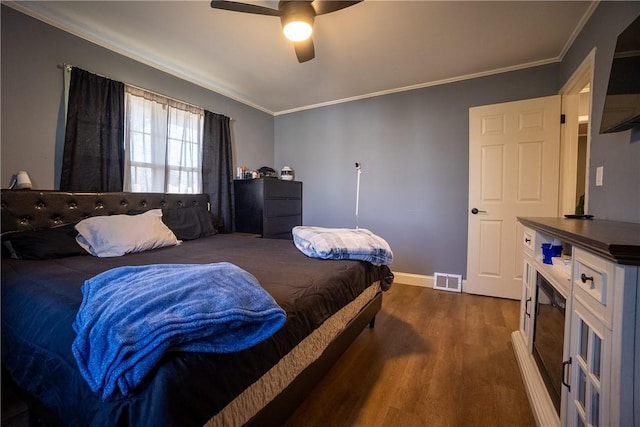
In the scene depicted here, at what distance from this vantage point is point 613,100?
4.78 ft

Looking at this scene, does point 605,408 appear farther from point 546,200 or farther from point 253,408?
point 546,200

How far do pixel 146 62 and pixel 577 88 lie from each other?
4.11 m

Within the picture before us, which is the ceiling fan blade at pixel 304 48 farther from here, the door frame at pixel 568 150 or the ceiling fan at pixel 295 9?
the door frame at pixel 568 150

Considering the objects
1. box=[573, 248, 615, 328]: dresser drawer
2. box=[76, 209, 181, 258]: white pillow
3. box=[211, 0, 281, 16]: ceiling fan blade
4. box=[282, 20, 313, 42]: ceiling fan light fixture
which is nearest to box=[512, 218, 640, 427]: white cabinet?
box=[573, 248, 615, 328]: dresser drawer

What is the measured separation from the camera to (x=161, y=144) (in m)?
2.82

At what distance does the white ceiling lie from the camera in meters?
Result: 2.02

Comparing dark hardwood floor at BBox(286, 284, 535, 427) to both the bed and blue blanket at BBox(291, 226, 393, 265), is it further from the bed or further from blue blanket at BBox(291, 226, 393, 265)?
blue blanket at BBox(291, 226, 393, 265)

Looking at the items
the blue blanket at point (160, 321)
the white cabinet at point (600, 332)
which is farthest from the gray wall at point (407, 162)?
the blue blanket at point (160, 321)

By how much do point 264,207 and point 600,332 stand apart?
3.08 metres

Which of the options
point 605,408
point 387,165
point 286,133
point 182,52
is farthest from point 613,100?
point 286,133

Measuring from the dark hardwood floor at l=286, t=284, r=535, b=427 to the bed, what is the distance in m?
0.22

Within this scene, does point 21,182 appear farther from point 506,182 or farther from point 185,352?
point 506,182

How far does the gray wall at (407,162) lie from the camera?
123 inches

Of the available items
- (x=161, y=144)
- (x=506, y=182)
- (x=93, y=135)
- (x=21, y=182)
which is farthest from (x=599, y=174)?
(x=21, y=182)
